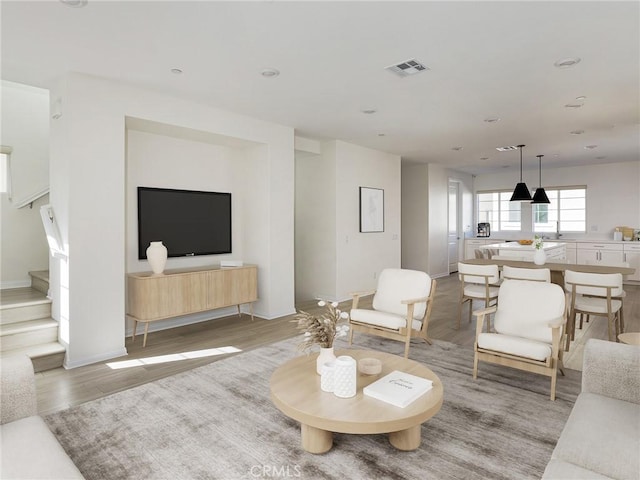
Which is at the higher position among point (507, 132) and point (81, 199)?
point (507, 132)

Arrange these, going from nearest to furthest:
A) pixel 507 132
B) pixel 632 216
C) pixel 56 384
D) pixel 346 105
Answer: pixel 56 384 < pixel 346 105 < pixel 507 132 < pixel 632 216

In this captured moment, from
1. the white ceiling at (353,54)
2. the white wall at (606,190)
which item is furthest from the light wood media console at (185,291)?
the white wall at (606,190)

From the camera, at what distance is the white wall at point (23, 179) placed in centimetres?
510

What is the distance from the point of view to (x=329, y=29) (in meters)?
2.85

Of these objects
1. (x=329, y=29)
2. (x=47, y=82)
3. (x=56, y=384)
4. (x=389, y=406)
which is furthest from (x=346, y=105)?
(x=56, y=384)

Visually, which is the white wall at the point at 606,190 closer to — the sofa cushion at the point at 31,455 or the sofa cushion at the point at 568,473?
the sofa cushion at the point at 568,473

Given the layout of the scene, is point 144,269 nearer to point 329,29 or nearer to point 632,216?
point 329,29

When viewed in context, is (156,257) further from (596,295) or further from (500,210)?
Answer: (500,210)

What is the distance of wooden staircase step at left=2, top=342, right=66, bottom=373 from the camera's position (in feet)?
11.7

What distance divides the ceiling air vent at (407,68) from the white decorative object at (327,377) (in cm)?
267

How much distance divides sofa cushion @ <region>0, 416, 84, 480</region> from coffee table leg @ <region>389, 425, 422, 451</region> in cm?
162

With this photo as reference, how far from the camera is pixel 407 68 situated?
3551mm

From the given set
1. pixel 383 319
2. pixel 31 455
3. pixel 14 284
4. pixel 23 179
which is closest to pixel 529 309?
pixel 383 319

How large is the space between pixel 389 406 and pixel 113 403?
210 cm
